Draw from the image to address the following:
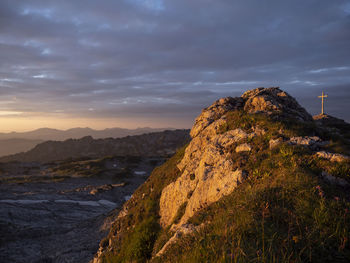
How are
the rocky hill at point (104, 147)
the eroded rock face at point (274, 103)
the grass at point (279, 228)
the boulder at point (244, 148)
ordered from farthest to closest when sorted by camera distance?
the rocky hill at point (104, 147) → the eroded rock face at point (274, 103) → the boulder at point (244, 148) → the grass at point (279, 228)

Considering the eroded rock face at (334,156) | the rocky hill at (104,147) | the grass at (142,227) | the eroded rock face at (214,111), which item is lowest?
the rocky hill at (104,147)

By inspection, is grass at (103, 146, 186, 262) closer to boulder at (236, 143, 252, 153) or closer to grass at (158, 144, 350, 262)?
grass at (158, 144, 350, 262)

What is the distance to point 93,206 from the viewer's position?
33469mm

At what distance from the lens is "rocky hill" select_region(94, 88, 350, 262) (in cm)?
406

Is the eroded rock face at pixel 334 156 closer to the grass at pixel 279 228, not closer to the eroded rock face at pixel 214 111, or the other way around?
the grass at pixel 279 228

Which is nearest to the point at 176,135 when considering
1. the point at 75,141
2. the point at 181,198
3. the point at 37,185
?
the point at 75,141

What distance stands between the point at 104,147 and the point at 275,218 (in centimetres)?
16111

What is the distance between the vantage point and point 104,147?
155m

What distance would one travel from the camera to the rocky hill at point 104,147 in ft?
484

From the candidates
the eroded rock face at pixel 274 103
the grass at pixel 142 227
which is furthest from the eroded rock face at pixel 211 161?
the grass at pixel 142 227

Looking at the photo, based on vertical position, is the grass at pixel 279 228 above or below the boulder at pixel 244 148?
below

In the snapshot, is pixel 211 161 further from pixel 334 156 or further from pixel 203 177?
pixel 334 156

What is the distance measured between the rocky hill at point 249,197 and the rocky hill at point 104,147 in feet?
Answer: 426

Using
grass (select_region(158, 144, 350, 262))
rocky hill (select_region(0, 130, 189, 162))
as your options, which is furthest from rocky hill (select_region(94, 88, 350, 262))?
rocky hill (select_region(0, 130, 189, 162))
